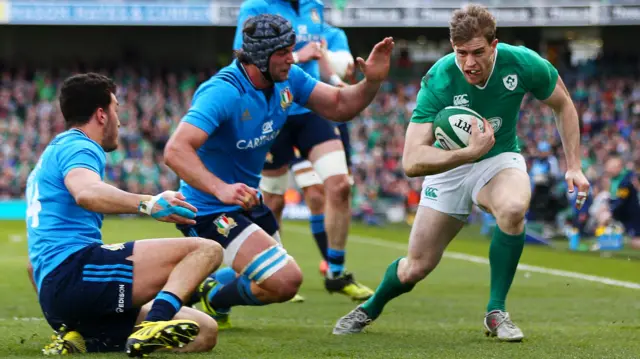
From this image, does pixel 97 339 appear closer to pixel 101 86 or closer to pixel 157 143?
pixel 101 86

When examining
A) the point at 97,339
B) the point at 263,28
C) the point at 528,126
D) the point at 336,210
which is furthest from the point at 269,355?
the point at 528,126

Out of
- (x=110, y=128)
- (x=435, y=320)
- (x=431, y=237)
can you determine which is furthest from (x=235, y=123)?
(x=435, y=320)

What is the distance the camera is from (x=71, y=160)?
5.17 metres

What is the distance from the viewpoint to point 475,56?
6.25 metres

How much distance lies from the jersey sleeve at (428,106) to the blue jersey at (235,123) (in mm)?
879

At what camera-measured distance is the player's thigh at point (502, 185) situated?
6.33m

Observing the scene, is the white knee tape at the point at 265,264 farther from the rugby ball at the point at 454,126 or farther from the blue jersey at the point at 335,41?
the blue jersey at the point at 335,41

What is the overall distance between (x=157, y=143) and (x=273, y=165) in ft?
76.8

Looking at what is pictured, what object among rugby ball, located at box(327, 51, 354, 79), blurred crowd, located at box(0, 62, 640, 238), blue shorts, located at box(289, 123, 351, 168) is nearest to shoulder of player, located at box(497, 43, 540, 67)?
rugby ball, located at box(327, 51, 354, 79)

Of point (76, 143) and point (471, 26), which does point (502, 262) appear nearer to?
point (471, 26)

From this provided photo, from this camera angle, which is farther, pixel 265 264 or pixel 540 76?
pixel 540 76

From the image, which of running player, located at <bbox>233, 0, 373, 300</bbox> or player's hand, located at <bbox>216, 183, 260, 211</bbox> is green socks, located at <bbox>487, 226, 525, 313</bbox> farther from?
running player, located at <bbox>233, 0, 373, 300</bbox>

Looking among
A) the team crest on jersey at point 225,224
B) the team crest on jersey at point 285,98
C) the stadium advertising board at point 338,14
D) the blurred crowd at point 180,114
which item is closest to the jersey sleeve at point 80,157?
the team crest on jersey at point 225,224

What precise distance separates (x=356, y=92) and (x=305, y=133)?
261 cm
